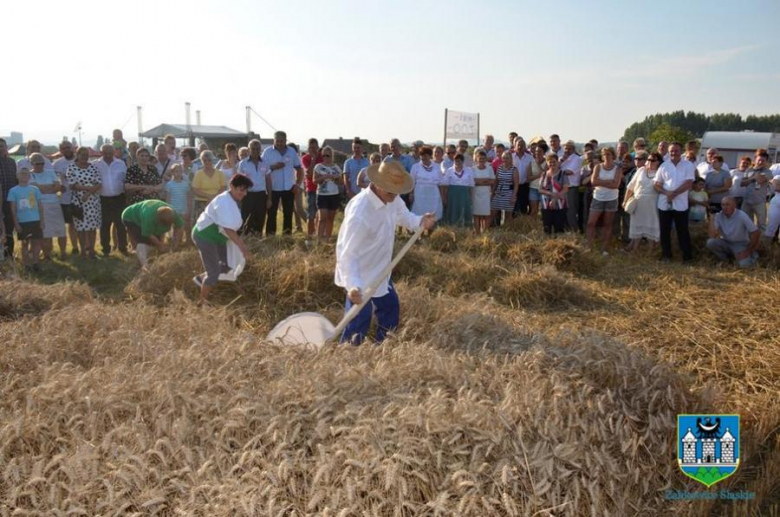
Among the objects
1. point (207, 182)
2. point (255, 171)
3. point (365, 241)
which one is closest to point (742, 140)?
point (255, 171)

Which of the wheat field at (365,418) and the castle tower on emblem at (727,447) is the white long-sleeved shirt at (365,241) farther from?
the castle tower on emblem at (727,447)

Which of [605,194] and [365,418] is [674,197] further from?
[365,418]

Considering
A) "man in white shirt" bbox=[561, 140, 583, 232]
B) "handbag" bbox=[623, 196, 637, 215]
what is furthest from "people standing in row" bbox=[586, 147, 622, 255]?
"man in white shirt" bbox=[561, 140, 583, 232]

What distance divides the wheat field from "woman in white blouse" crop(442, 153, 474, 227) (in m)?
5.59

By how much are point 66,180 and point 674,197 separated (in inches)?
359

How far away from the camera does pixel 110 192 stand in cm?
949

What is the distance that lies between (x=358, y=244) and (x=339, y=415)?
1.74 m

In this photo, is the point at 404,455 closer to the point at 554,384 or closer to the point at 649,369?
the point at 554,384

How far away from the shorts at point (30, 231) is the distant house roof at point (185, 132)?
18867mm

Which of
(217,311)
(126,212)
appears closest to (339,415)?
(217,311)

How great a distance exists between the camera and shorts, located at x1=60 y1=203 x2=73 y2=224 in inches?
374

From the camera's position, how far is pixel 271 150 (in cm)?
1031

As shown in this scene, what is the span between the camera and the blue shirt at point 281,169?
33.6ft

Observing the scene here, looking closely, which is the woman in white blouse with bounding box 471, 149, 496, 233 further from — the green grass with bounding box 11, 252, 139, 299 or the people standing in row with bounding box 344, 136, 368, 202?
the green grass with bounding box 11, 252, 139, 299
